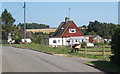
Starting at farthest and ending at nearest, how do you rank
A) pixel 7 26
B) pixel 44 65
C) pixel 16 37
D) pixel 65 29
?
pixel 7 26 → pixel 16 37 → pixel 65 29 → pixel 44 65

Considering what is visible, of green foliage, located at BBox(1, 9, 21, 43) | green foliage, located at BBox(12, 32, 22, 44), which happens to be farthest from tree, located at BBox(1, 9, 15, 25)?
green foliage, located at BBox(12, 32, 22, 44)

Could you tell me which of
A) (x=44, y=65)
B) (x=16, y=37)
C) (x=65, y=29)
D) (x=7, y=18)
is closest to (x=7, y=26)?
(x=7, y=18)

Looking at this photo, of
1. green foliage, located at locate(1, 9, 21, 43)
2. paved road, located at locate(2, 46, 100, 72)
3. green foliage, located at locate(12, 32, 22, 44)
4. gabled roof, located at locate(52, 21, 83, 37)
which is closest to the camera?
paved road, located at locate(2, 46, 100, 72)

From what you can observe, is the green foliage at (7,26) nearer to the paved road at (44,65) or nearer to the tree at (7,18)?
the tree at (7,18)

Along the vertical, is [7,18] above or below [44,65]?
above

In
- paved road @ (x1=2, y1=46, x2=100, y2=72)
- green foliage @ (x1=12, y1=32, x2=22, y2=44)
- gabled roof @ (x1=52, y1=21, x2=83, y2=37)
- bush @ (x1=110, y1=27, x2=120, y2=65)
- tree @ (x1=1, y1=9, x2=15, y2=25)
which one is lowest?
paved road @ (x1=2, y1=46, x2=100, y2=72)

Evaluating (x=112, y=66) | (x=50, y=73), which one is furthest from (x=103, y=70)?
(x=50, y=73)

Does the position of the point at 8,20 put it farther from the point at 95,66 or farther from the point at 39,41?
the point at 95,66

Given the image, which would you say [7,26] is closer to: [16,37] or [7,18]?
[7,18]

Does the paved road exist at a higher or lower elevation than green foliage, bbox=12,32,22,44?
lower

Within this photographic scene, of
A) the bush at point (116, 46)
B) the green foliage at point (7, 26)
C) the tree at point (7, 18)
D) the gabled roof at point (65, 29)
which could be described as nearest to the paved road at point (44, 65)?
the bush at point (116, 46)

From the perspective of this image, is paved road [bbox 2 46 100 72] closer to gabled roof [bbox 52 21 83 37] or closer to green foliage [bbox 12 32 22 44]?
gabled roof [bbox 52 21 83 37]

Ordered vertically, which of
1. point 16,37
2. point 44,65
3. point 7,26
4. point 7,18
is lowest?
point 44,65

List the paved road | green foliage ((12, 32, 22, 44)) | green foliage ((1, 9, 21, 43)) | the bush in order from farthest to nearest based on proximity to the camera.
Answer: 1. green foliage ((1, 9, 21, 43))
2. green foliage ((12, 32, 22, 44))
3. the bush
4. the paved road
